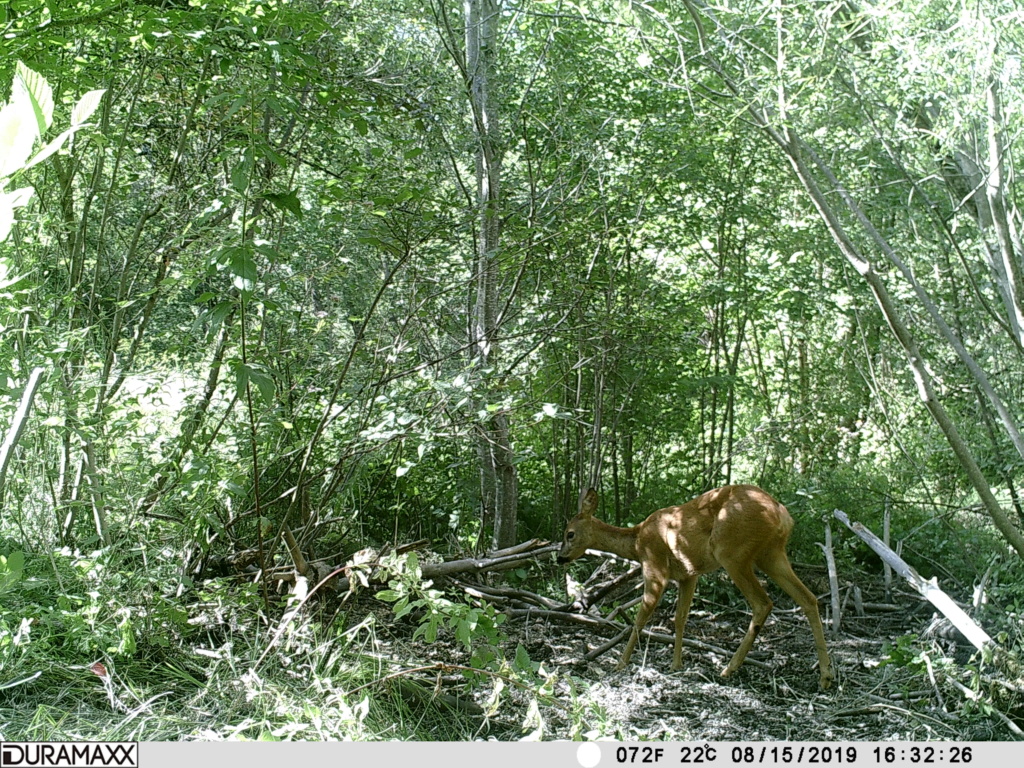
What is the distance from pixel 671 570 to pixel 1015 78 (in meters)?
2.99

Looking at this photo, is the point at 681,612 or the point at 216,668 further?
the point at 681,612

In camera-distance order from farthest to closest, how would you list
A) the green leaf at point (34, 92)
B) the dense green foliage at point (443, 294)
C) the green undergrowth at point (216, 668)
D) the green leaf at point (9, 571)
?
1. the dense green foliage at point (443, 294)
2. the green undergrowth at point (216, 668)
3. the green leaf at point (9, 571)
4. the green leaf at point (34, 92)

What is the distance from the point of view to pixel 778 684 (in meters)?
4.77

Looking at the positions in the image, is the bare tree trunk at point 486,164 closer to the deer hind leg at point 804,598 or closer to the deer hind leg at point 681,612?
the deer hind leg at point 681,612

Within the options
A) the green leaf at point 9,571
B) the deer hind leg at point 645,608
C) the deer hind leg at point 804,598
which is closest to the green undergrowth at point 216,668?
the deer hind leg at point 645,608

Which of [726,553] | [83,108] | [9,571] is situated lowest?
[726,553]

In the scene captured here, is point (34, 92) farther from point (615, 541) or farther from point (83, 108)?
point (615, 541)

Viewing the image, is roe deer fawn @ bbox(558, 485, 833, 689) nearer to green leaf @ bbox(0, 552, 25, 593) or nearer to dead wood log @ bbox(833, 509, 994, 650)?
dead wood log @ bbox(833, 509, 994, 650)

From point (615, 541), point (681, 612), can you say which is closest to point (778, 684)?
point (681, 612)

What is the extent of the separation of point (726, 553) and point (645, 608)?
1.78 ft

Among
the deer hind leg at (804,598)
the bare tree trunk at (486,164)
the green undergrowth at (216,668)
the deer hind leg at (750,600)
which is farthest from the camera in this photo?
the bare tree trunk at (486,164)

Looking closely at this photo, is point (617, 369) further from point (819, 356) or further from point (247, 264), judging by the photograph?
point (247, 264)

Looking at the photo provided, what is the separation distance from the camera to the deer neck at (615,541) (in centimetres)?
541

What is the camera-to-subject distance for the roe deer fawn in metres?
4.91
